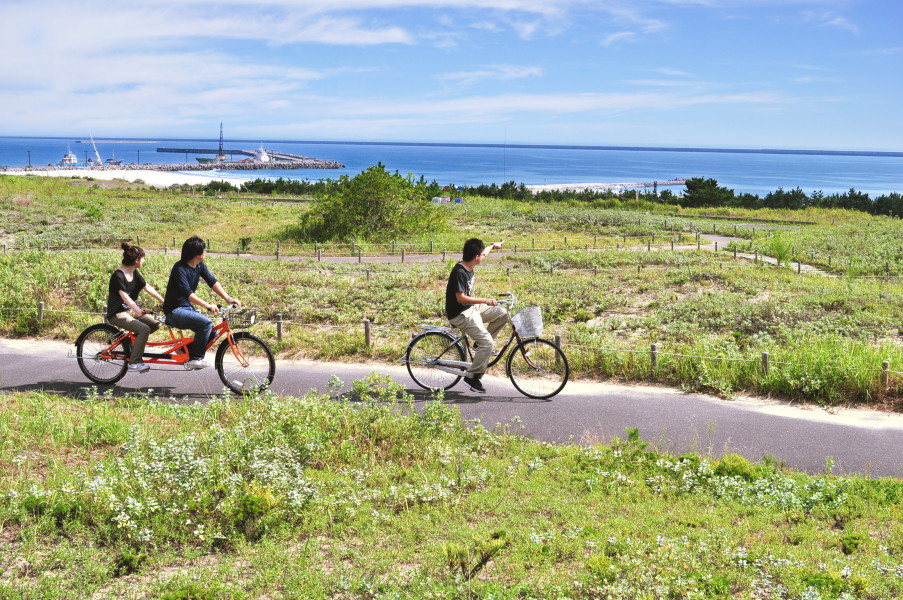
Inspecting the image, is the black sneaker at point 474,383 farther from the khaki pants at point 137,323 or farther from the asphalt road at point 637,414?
the khaki pants at point 137,323

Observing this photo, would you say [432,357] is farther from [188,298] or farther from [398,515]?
[398,515]

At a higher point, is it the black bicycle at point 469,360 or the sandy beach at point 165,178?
the sandy beach at point 165,178

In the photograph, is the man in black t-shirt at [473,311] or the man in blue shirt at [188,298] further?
the man in black t-shirt at [473,311]

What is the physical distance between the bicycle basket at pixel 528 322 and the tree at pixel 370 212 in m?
31.3

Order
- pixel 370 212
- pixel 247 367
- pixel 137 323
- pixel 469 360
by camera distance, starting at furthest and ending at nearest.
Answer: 1. pixel 370 212
2. pixel 469 360
3. pixel 247 367
4. pixel 137 323

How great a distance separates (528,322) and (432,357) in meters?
1.49

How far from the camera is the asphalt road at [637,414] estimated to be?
7754 mm

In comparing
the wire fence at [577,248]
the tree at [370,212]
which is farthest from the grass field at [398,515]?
the tree at [370,212]

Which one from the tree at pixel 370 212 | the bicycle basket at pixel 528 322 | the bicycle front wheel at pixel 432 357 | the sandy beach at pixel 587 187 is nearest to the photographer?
the bicycle basket at pixel 528 322

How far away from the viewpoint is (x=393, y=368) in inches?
443

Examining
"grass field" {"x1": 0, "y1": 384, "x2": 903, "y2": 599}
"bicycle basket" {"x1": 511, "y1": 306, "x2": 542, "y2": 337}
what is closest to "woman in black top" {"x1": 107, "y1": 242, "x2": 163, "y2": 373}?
"grass field" {"x1": 0, "y1": 384, "x2": 903, "y2": 599}

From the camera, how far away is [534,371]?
9.63 meters

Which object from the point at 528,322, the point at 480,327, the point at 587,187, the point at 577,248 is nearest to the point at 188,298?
the point at 480,327

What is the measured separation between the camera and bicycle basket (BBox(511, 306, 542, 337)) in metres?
9.16
